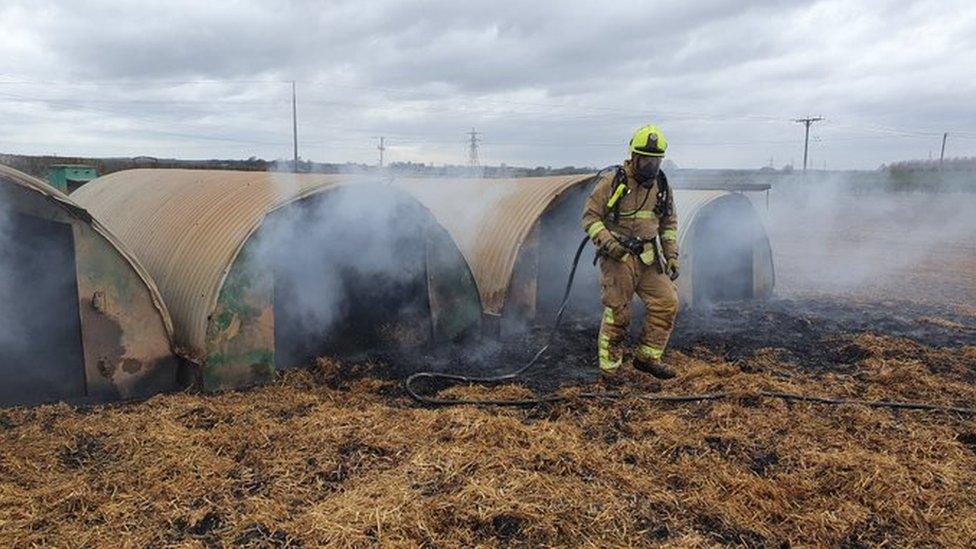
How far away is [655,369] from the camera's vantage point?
5879 mm

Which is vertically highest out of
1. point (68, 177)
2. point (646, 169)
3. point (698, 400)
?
point (646, 169)

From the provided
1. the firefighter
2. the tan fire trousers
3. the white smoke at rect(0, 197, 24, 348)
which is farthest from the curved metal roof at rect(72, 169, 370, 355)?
the tan fire trousers

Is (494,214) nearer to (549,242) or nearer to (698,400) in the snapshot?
(549,242)

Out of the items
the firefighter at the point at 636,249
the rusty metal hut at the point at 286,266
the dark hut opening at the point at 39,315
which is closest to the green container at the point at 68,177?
the rusty metal hut at the point at 286,266

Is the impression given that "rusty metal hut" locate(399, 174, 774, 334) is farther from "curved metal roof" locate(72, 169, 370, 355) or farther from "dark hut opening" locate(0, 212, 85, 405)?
"dark hut opening" locate(0, 212, 85, 405)

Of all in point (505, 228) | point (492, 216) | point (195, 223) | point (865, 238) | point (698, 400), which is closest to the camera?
point (698, 400)

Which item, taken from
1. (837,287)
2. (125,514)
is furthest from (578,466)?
(837,287)

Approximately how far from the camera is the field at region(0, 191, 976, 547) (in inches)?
125

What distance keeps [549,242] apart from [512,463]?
19.6 feet

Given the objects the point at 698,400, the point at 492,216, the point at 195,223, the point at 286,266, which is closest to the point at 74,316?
the point at 195,223

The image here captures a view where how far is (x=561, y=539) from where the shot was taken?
3084 mm

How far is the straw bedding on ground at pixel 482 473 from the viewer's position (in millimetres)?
3164

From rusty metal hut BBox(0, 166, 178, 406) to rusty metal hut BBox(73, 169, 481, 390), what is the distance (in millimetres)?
365

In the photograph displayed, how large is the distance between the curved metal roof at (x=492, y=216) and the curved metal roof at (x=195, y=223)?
200 centimetres
